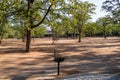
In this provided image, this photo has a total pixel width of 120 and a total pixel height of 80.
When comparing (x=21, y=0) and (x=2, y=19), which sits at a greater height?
(x=21, y=0)

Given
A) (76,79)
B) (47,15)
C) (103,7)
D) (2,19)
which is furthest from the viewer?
(103,7)

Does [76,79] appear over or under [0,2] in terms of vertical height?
under

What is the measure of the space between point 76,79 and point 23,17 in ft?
58.9

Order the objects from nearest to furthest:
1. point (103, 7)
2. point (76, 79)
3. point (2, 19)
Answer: point (76, 79), point (2, 19), point (103, 7)

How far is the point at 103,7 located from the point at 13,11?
1210cm

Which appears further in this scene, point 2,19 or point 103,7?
point 103,7

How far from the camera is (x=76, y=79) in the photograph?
42.1ft

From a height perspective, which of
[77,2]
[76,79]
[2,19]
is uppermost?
[77,2]

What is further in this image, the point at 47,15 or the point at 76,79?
the point at 47,15

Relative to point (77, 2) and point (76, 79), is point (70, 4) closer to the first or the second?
point (77, 2)

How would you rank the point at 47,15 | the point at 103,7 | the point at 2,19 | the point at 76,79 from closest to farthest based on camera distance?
the point at 76,79 → the point at 2,19 → the point at 47,15 → the point at 103,7

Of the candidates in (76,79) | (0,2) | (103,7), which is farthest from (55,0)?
(76,79)

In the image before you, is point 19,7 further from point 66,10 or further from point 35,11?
point 66,10

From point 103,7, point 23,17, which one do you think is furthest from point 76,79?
point 103,7
